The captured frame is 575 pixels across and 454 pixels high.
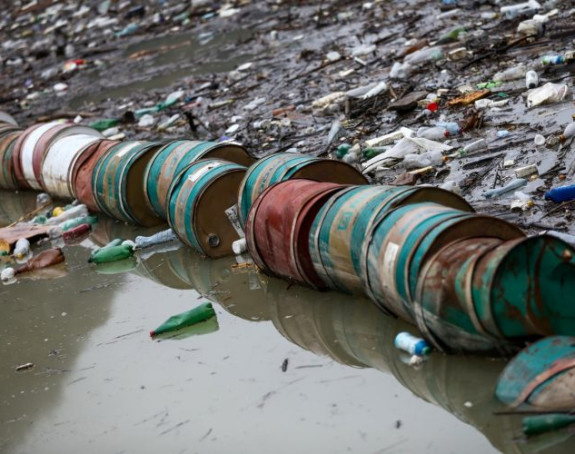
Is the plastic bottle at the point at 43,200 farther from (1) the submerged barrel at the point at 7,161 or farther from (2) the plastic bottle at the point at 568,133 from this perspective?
(2) the plastic bottle at the point at 568,133

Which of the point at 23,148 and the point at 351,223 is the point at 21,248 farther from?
the point at 351,223

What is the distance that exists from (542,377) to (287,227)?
182 centimetres

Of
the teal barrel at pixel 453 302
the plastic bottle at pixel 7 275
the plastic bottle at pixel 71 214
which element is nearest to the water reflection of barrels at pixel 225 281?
the plastic bottle at pixel 7 275

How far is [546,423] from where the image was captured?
3.13 metres

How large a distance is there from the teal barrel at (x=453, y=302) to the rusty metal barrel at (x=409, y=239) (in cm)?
8

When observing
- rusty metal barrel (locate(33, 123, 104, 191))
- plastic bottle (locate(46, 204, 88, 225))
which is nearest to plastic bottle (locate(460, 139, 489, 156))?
plastic bottle (locate(46, 204, 88, 225))

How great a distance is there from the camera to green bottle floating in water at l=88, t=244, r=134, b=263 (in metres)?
6.29

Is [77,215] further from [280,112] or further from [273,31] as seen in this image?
[273,31]

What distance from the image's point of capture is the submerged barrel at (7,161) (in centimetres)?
883

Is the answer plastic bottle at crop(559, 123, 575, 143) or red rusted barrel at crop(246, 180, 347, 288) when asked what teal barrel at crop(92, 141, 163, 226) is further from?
plastic bottle at crop(559, 123, 575, 143)

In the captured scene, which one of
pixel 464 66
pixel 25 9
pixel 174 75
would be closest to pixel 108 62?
pixel 174 75

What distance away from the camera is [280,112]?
855cm

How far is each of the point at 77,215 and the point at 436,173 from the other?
9.90 ft

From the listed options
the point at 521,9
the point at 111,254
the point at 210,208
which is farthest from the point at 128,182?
the point at 521,9
